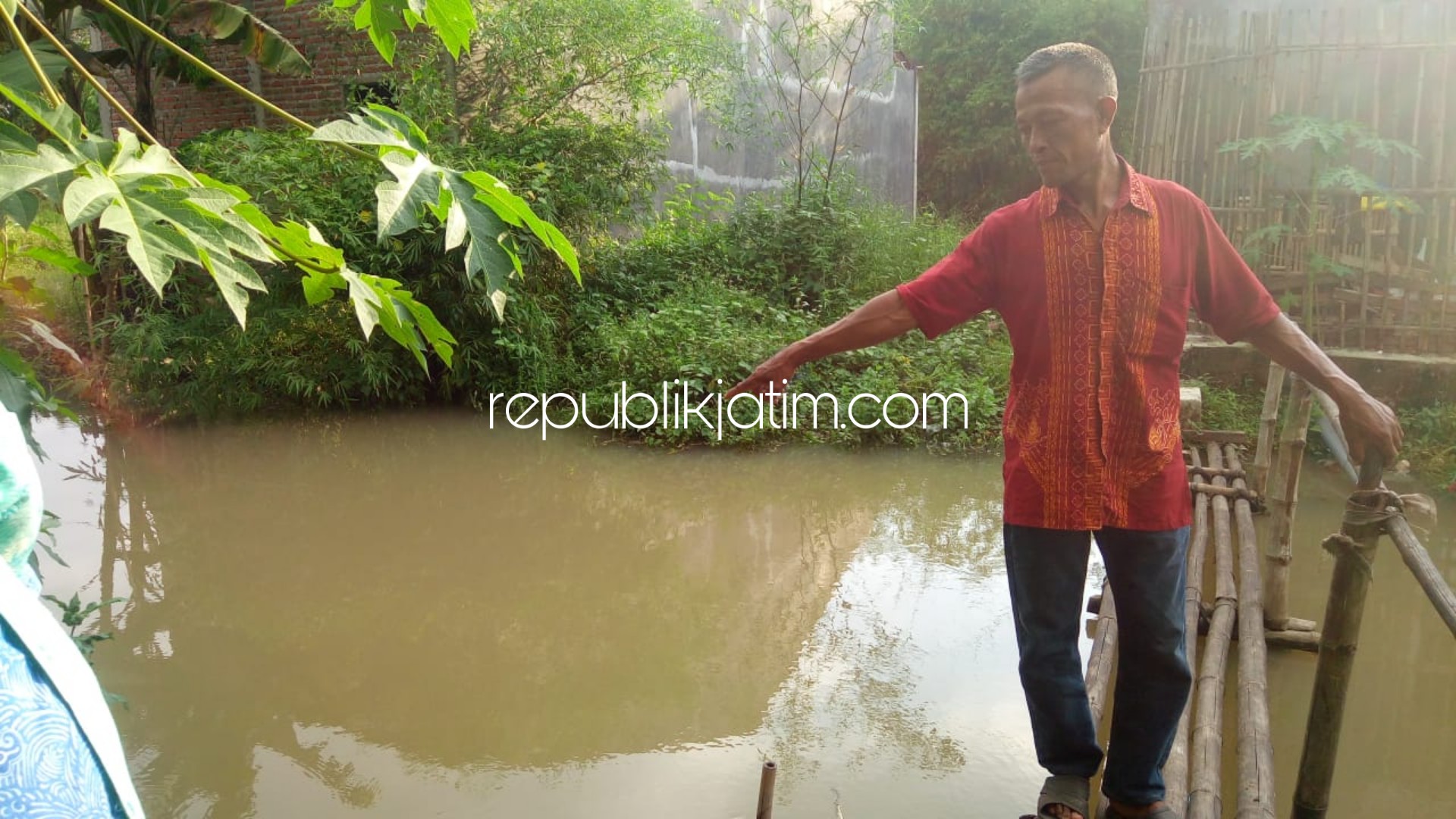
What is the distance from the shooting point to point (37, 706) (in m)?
0.86

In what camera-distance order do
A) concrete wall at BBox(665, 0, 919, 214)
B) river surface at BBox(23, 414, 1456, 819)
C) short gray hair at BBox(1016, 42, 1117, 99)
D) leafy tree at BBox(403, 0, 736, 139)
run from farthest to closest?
1. concrete wall at BBox(665, 0, 919, 214)
2. leafy tree at BBox(403, 0, 736, 139)
3. river surface at BBox(23, 414, 1456, 819)
4. short gray hair at BBox(1016, 42, 1117, 99)

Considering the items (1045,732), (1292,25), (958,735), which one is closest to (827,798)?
(958,735)

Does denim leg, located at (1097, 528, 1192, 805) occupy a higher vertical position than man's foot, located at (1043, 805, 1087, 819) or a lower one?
higher

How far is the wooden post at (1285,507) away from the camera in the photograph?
3.69 metres

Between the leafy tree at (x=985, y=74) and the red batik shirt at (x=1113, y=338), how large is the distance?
11.2m

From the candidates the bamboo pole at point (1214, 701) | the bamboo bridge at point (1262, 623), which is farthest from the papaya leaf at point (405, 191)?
the bamboo pole at point (1214, 701)

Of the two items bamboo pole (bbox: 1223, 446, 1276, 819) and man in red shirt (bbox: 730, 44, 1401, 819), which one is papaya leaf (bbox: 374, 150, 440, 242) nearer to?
man in red shirt (bbox: 730, 44, 1401, 819)

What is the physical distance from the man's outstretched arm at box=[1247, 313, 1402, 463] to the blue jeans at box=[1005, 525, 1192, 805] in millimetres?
381

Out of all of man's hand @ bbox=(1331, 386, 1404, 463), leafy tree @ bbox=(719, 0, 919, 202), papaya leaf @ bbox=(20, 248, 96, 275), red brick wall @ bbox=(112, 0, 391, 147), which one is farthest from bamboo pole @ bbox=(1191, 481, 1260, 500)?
red brick wall @ bbox=(112, 0, 391, 147)

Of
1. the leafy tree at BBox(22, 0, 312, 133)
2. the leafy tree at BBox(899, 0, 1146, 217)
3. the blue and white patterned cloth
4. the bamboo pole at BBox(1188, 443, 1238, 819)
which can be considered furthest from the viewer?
the leafy tree at BBox(899, 0, 1146, 217)

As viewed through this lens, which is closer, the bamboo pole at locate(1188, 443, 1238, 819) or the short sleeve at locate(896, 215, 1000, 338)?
the short sleeve at locate(896, 215, 1000, 338)

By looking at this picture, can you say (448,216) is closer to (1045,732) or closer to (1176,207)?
(1176,207)

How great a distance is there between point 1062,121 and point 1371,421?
822mm

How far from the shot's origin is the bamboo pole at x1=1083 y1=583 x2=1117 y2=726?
2672mm
